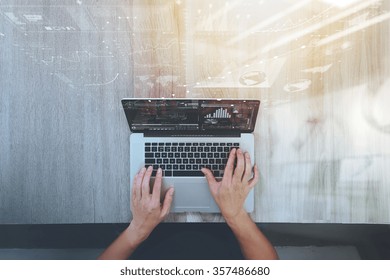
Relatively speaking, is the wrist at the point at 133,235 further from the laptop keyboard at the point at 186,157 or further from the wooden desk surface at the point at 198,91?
the laptop keyboard at the point at 186,157

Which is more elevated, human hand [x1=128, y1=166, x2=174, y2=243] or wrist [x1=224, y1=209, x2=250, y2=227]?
human hand [x1=128, y1=166, x2=174, y2=243]

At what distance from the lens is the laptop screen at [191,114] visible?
895 mm

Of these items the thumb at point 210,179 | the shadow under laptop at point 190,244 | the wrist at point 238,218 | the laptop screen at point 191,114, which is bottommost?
the shadow under laptop at point 190,244

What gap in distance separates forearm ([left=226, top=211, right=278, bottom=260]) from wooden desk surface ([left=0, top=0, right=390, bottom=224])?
51 mm

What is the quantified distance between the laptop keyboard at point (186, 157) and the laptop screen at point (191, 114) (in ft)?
0.19

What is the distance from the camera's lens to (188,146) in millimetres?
929

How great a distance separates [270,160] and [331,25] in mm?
492

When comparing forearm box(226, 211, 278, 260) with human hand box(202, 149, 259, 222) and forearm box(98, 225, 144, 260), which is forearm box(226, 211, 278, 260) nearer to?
human hand box(202, 149, 259, 222)

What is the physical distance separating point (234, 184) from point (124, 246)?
0.44 metres

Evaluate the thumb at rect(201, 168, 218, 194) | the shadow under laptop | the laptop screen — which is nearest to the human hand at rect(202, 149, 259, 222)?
the thumb at rect(201, 168, 218, 194)

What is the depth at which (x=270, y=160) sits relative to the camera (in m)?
0.93

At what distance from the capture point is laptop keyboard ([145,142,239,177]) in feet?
3.04

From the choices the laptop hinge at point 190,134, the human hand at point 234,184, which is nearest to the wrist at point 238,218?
the human hand at point 234,184
